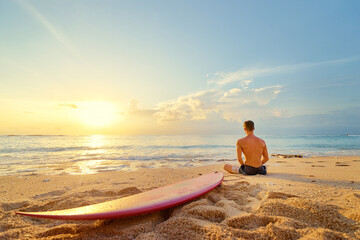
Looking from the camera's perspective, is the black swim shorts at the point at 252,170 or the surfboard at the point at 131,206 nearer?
the surfboard at the point at 131,206

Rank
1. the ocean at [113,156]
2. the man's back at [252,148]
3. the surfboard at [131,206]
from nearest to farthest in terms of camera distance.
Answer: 1. the surfboard at [131,206]
2. the man's back at [252,148]
3. the ocean at [113,156]

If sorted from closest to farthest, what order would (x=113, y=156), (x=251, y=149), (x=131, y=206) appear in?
(x=131, y=206) < (x=251, y=149) < (x=113, y=156)

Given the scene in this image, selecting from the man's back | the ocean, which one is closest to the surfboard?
the man's back

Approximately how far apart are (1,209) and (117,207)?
149 cm

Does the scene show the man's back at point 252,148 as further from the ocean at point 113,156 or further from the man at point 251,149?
the ocean at point 113,156

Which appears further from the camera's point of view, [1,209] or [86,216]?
[1,209]

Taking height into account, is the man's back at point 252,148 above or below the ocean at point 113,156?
above

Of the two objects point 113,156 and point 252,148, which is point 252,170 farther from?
point 113,156

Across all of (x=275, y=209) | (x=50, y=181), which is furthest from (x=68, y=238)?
(x=50, y=181)

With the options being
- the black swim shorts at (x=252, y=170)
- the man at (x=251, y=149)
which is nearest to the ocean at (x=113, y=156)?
the black swim shorts at (x=252, y=170)

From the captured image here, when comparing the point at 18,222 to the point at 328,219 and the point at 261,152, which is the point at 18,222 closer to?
the point at 328,219

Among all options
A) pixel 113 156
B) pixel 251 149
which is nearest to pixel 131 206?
pixel 251 149

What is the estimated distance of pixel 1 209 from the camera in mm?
2203

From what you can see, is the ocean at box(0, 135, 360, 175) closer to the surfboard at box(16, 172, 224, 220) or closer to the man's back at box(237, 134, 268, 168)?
the man's back at box(237, 134, 268, 168)
